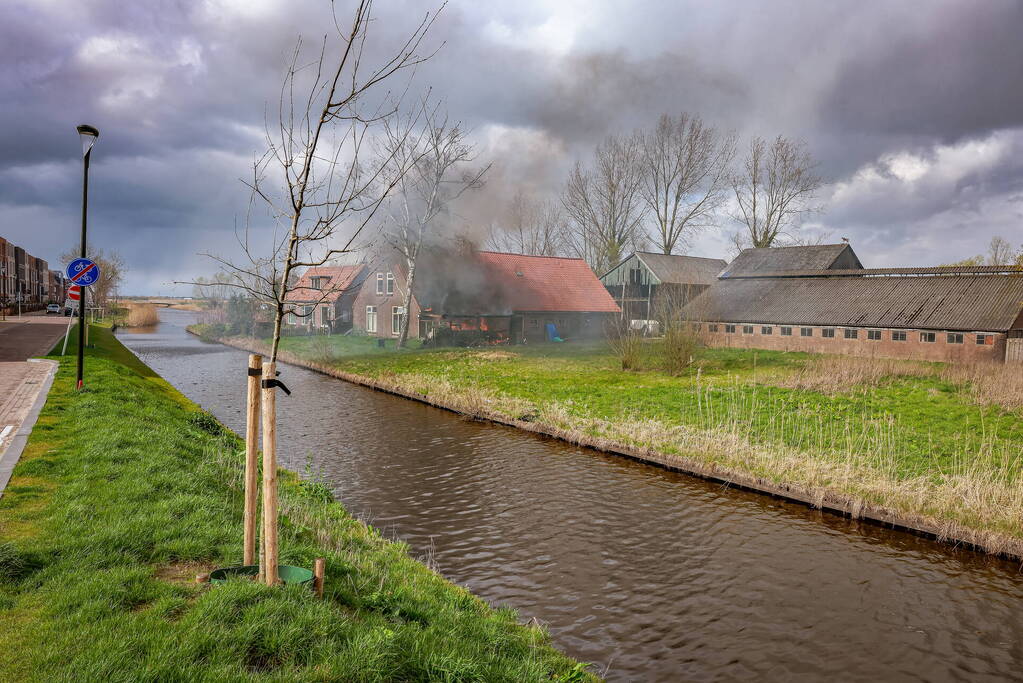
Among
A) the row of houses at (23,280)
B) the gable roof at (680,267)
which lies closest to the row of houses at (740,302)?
the gable roof at (680,267)

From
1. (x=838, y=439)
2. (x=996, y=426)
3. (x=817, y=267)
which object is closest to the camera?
(x=838, y=439)

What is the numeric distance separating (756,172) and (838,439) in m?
45.3

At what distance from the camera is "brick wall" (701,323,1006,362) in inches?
1111

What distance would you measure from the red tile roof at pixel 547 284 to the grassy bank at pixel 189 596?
3216 centimetres

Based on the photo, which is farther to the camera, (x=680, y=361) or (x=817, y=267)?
(x=817, y=267)

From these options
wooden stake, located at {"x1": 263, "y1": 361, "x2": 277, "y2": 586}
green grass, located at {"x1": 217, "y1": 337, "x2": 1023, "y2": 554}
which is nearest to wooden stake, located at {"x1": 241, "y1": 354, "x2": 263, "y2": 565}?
wooden stake, located at {"x1": 263, "y1": 361, "x2": 277, "y2": 586}

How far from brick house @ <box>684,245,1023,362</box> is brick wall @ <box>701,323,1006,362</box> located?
1.5 inches

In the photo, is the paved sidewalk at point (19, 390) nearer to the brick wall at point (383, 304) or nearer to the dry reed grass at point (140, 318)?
the brick wall at point (383, 304)

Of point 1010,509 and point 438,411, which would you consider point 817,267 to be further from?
point 1010,509

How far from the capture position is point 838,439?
1374 centimetres

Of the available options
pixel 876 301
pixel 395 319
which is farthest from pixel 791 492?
pixel 395 319

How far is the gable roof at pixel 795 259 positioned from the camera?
1586 inches

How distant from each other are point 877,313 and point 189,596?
3522 centimetres

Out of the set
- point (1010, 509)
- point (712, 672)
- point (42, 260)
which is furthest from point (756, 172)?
point (42, 260)
